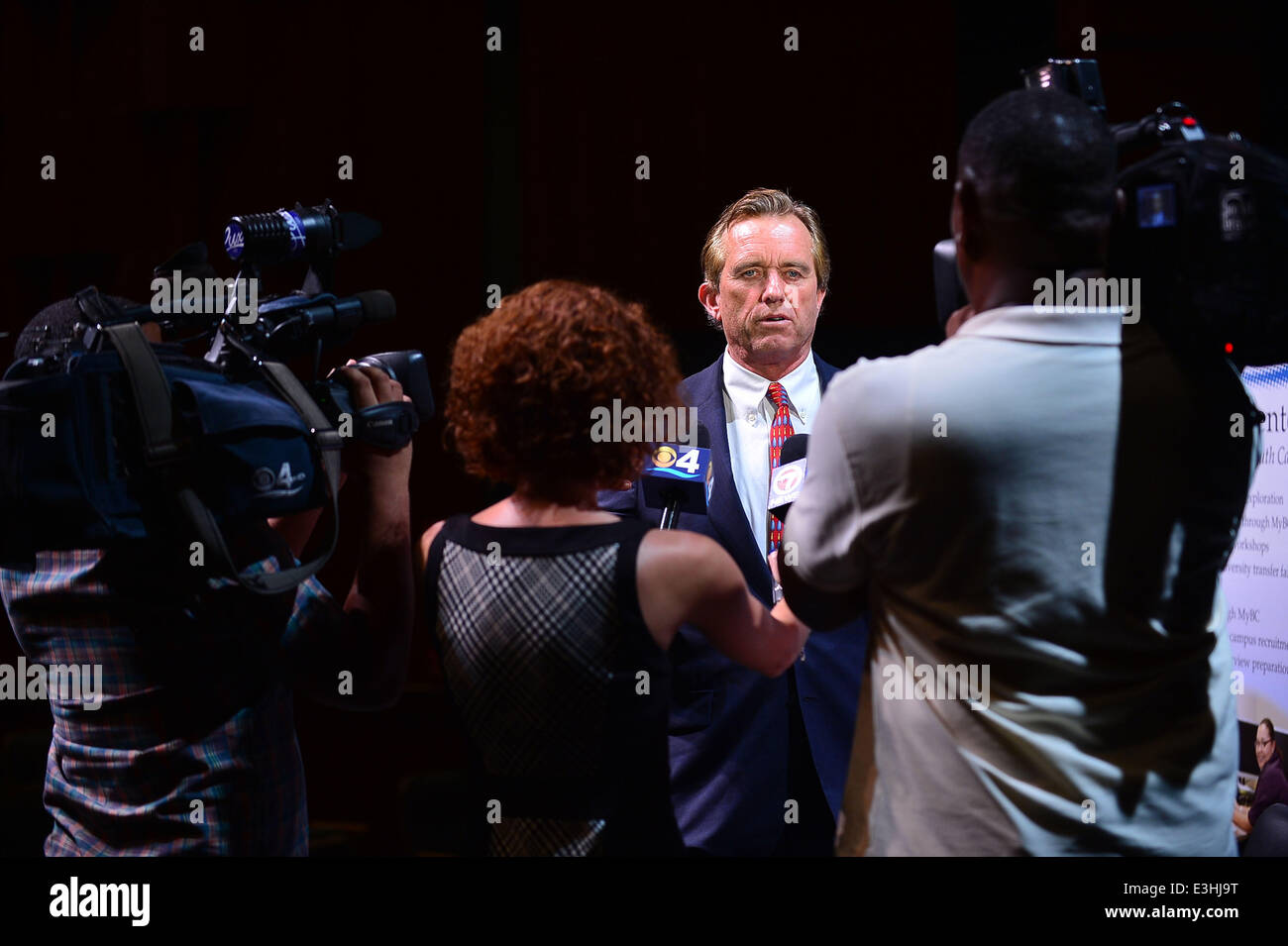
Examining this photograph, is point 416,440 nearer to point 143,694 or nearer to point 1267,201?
point 143,694

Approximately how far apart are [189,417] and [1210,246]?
1.11 meters

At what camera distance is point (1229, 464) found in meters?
1.10

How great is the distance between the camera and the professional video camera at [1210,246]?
106 centimetres

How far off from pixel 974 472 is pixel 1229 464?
29cm

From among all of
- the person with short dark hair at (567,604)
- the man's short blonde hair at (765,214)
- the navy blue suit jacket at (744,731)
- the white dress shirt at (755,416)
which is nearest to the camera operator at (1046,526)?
the person with short dark hair at (567,604)

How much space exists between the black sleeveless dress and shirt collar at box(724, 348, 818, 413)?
0.95m

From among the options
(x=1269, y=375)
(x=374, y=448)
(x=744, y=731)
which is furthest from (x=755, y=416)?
(x=1269, y=375)

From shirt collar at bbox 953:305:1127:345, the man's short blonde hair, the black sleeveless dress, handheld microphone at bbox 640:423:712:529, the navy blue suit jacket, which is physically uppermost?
the man's short blonde hair

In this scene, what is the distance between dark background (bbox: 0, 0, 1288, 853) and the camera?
Result: 3189 millimetres

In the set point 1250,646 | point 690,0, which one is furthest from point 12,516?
point 690,0

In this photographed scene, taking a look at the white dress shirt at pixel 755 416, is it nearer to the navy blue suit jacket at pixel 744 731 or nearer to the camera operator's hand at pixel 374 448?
the navy blue suit jacket at pixel 744 731

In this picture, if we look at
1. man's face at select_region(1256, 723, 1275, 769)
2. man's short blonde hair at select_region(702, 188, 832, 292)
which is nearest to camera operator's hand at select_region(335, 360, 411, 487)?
man's short blonde hair at select_region(702, 188, 832, 292)

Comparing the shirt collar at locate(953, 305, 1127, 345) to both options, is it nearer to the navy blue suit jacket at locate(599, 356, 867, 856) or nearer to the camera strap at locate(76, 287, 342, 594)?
the camera strap at locate(76, 287, 342, 594)

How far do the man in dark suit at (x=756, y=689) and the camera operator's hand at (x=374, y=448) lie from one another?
0.59 meters
